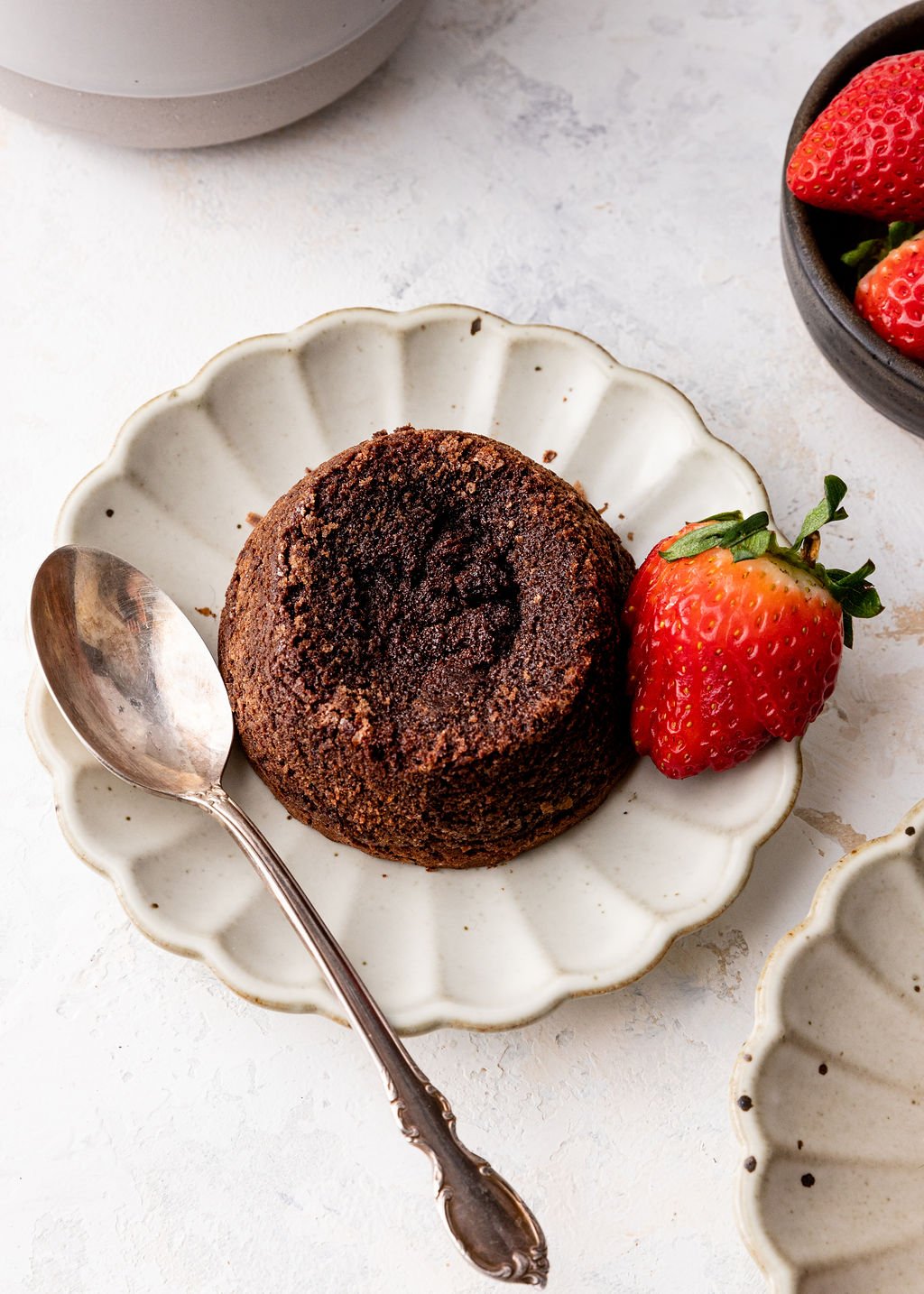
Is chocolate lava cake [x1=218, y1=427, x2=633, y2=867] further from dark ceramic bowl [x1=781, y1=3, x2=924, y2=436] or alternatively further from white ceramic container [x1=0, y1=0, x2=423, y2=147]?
white ceramic container [x1=0, y1=0, x2=423, y2=147]

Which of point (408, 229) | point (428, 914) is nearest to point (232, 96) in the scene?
point (408, 229)

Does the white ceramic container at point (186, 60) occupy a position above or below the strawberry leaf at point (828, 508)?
above

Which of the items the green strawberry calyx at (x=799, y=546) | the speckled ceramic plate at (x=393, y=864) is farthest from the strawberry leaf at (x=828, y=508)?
the speckled ceramic plate at (x=393, y=864)

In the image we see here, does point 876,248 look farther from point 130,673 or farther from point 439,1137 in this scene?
point 439,1137

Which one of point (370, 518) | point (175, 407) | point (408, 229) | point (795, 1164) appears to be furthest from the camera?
point (408, 229)

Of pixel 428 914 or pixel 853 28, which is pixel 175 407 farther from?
pixel 853 28

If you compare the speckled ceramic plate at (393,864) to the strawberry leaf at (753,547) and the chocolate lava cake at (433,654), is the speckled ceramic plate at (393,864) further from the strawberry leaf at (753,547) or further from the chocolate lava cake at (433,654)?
the strawberry leaf at (753,547)
